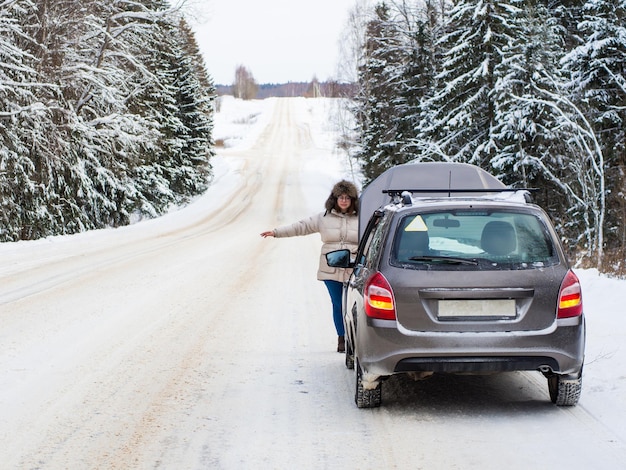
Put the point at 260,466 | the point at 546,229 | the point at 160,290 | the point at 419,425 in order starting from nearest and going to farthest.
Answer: the point at 260,466 → the point at 419,425 → the point at 546,229 → the point at 160,290

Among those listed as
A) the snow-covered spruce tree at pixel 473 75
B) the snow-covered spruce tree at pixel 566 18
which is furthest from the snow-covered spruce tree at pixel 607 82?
the snow-covered spruce tree at pixel 566 18

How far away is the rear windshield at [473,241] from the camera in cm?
528

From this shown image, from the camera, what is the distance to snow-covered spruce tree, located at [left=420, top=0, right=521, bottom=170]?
26.1 metres

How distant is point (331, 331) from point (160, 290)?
4.19 meters

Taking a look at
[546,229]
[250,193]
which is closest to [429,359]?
[546,229]

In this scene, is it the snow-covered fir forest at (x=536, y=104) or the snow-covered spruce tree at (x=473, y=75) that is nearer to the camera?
the snow-covered fir forest at (x=536, y=104)

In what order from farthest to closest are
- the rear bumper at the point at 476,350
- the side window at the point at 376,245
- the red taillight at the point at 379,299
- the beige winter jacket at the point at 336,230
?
the beige winter jacket at the point at 336,230 → the side window at the point at 376,245 → the red taillight at the point at 379,299 → the rear bumper at the point at 476,350

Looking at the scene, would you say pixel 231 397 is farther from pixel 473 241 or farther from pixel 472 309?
pixel 473 241

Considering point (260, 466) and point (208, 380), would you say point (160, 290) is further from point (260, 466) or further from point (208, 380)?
point (260, 466)

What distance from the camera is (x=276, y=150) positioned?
9100cm

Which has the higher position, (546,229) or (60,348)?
(546,229)

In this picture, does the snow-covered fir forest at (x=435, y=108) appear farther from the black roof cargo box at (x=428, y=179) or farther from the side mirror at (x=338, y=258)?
the side mirror at (x=338, y=258)

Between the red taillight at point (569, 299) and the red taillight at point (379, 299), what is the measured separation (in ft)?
3.74

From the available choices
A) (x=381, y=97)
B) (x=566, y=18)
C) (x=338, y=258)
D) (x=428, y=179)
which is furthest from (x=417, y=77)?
(x=338, y=258)
